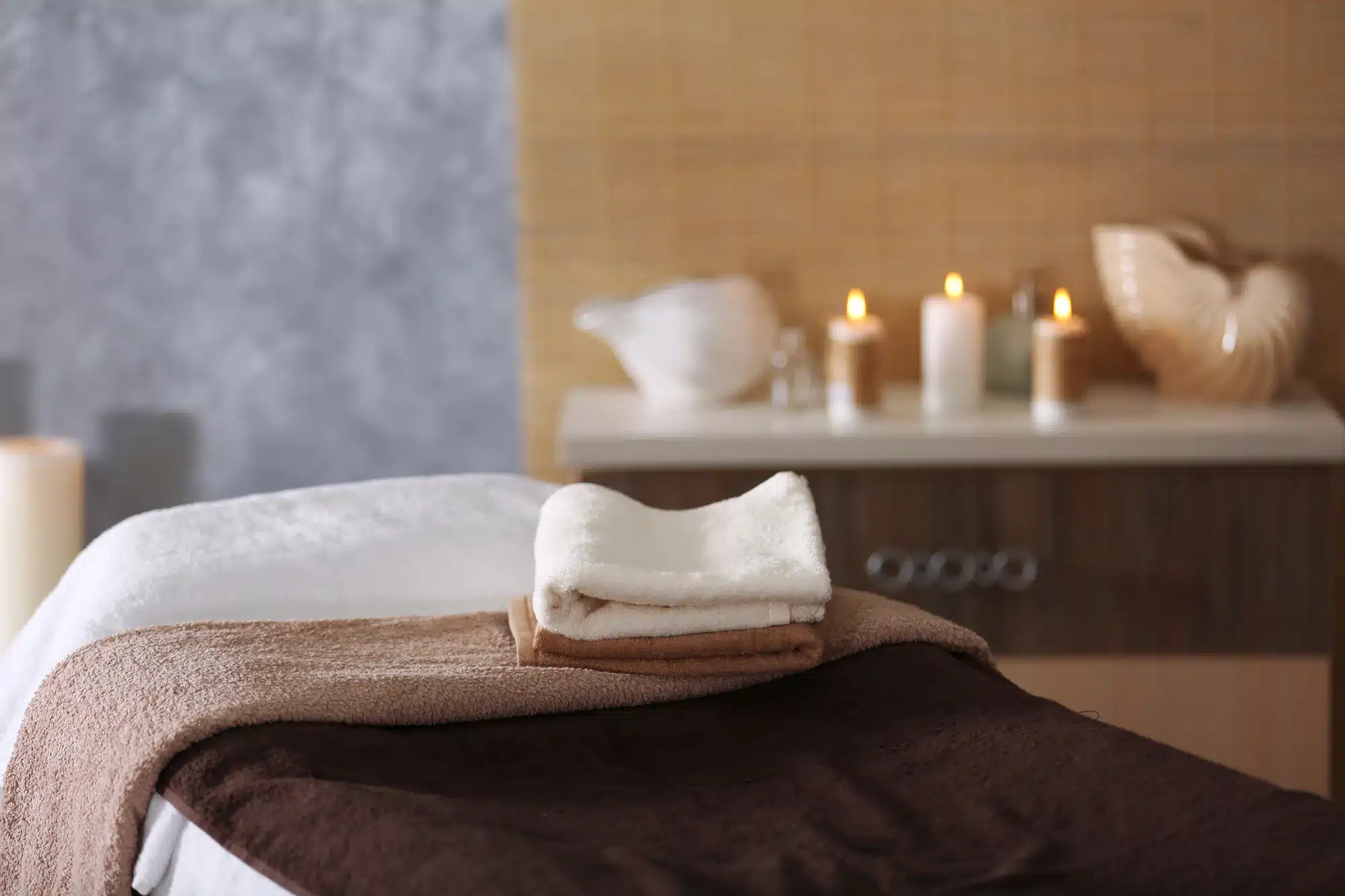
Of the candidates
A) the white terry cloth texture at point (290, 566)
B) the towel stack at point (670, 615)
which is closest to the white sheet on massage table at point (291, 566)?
the white terry cloth texture at point (290, 566)

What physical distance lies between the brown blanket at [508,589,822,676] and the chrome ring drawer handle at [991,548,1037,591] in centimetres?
105

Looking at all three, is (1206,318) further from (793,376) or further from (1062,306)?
(793,376)

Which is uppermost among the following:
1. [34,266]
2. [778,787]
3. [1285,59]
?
[1285,59]

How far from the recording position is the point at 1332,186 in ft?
9.34

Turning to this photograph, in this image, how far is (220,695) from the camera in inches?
55.7

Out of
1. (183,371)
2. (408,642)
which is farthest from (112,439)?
(408,642)

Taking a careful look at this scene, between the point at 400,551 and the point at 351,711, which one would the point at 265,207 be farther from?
the point at 351,711

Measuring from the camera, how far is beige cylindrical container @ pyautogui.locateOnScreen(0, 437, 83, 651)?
9.01 feet

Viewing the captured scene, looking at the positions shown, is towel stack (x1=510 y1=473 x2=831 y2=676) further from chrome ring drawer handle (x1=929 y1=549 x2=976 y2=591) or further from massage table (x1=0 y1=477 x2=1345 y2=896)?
chrome ring drawer handle (x1=929 y1=549 x2=976 y2=591)

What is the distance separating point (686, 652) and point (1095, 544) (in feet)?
3.86

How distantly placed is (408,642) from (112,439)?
4.98ft

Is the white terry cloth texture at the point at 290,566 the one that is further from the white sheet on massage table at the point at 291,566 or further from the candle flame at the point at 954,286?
the candle flame at the point at 954,286

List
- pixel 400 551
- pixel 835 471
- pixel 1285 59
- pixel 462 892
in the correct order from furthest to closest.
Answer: pixel 1285 59 → pixel 835 471 → pixel 400 551 → pixel 462 892

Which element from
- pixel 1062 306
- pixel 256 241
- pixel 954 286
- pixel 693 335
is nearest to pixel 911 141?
pixel 954 286
